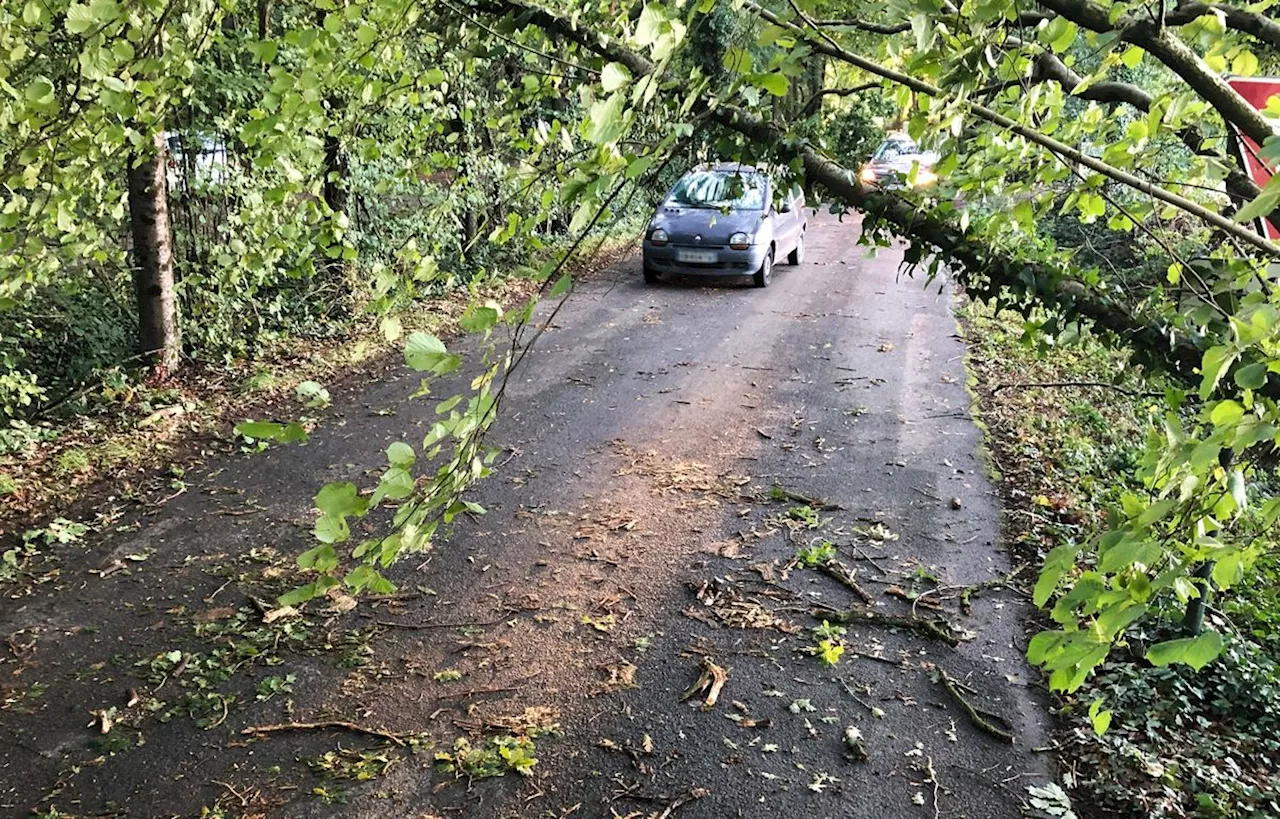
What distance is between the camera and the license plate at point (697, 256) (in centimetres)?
1424

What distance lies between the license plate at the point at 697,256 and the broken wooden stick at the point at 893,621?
9815 mm

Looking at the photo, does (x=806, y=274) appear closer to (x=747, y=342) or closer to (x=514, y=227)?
(x=747, y=342)

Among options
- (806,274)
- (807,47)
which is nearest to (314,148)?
(807,47)

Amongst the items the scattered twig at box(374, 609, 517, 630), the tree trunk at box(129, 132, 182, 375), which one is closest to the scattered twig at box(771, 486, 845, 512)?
the scattered twig at box(374, 609, 517, 630)

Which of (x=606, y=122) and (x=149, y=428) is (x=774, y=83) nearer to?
(x=606, y=122)

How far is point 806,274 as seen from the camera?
15953mm

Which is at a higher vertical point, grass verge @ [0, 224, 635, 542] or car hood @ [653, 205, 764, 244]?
car hood @ [653, 205, 764, 244]

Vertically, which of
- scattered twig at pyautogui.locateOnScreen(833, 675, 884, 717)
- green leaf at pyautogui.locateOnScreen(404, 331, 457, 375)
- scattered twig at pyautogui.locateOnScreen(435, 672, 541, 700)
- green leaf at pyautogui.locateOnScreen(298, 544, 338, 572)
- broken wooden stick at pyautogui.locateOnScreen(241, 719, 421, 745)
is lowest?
scattered twig at pyautogui.locateOnScreen(435, 672, 541, 700)

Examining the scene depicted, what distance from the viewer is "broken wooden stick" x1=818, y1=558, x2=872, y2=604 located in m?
5.30

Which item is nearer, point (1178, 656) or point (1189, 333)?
point (1178, 656)

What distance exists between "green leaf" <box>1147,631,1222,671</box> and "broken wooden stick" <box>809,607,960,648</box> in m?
3.75

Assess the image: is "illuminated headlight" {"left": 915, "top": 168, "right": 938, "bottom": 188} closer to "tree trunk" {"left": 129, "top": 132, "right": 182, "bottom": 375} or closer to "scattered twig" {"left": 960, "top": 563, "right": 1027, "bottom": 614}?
"scattered twig" {"left": 960, "top": 563, "right": 1027, "bottom": 614}

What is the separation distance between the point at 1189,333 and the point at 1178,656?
226cm

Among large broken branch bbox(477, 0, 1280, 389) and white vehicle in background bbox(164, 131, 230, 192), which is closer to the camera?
large broken branch bbox(477, 0, 1280, 389)
